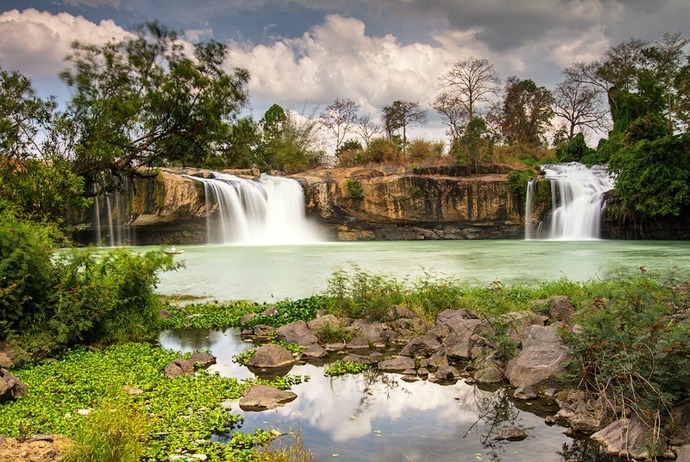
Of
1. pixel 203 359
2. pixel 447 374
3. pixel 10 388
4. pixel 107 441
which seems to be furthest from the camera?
pixel 203 359

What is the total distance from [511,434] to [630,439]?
0.88 m

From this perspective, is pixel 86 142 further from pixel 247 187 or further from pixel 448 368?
pixel 247 187

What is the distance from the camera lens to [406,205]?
34.0 m

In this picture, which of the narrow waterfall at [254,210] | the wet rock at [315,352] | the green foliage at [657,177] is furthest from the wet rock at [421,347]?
the green foliage at [657,177]

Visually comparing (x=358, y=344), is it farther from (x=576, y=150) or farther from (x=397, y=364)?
(x=576, y=150)

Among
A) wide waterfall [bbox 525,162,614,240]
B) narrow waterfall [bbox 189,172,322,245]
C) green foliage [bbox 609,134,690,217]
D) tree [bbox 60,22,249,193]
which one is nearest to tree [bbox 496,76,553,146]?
wide waterfall [bbox 525,162,614,240]

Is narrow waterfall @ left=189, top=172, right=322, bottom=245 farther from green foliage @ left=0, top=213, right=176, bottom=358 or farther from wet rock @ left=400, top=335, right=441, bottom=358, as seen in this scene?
wet rock @ left=400, top=335, right=441, bottom=358

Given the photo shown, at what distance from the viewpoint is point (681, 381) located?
429 centimetres

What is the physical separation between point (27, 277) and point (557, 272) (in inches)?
492

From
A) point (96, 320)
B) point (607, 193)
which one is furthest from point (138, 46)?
point (607, 193)

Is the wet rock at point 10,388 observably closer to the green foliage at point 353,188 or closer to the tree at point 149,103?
the tree at point 149,103

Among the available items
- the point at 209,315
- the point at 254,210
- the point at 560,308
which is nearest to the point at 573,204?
the point at 254,210

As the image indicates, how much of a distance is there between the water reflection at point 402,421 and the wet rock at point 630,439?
0.80 ft

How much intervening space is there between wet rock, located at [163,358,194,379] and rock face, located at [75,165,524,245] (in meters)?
25.4
